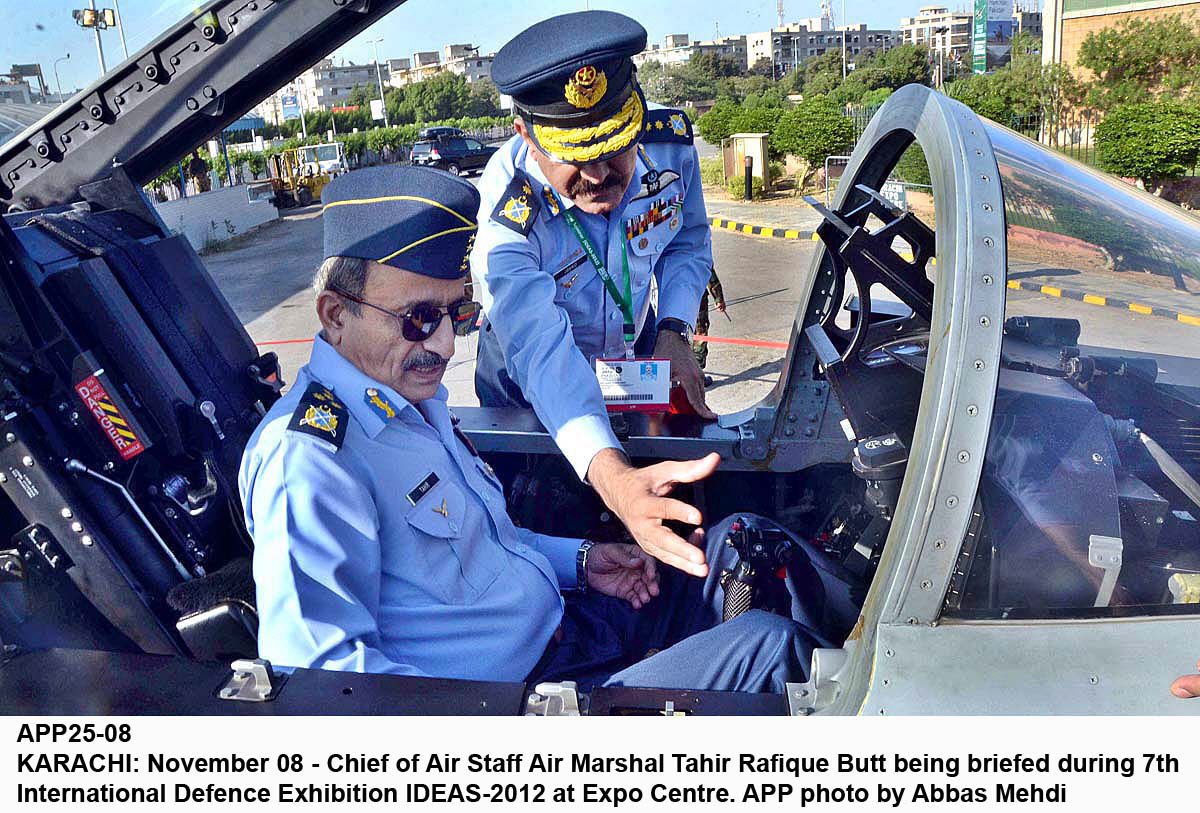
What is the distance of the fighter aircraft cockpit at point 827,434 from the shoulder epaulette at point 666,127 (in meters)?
0.73

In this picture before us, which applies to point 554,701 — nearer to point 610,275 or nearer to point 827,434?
point 827,434

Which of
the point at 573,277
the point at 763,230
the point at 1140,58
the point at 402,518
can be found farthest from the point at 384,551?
the point at 1140,58

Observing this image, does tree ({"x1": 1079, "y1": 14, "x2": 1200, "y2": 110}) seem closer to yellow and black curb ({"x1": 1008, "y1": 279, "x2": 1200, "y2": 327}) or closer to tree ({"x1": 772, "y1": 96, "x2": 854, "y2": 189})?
tree ({"x1": 772, "y1": 96, "x2": 854, "y2": 189})

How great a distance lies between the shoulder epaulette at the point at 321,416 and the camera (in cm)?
154

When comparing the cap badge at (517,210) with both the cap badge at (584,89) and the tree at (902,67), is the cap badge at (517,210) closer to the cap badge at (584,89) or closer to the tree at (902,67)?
the cap badge at (584,89)

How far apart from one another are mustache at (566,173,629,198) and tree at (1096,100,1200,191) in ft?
35.1

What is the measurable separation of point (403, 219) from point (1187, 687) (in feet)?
4.71

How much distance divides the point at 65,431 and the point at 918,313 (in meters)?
1.85

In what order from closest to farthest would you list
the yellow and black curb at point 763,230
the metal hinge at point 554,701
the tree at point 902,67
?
the metal hinge at point 554,701 < the yellow and black curb at point 763,230 < the tree at point 902,67

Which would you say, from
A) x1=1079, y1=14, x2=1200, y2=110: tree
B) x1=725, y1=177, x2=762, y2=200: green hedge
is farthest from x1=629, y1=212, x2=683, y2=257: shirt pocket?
x1=1079, y1=14, x2=1200, y2=110: tree

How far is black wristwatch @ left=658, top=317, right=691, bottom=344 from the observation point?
2.68 m

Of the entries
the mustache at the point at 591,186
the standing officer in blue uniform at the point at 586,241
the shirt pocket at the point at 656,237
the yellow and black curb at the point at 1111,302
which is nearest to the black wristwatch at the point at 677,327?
the standing officer in blue uniform at the point at 586,241

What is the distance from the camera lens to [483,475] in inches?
79.4

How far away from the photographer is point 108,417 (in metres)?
1.87
